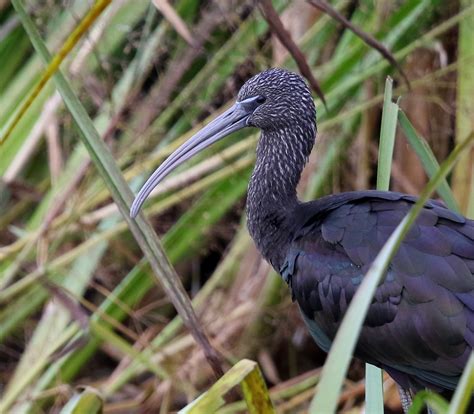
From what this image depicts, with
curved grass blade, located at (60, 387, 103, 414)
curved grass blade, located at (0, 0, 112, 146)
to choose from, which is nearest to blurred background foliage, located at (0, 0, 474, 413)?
curved grass blade, located at (60, 387, 103, 414)

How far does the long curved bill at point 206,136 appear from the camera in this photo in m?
3.06

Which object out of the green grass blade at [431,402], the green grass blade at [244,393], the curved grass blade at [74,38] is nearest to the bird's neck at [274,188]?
the curved grass blade at [74,38]

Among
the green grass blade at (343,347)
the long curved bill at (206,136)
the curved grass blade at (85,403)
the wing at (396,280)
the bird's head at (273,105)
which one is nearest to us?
the green grass blade at (343,347)

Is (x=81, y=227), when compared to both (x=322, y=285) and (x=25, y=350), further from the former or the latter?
(x=322, y=285)

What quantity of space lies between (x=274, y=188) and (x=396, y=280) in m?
0.59

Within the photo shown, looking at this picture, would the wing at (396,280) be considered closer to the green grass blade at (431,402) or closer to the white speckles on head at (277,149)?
the white speckles on head at (277,149)

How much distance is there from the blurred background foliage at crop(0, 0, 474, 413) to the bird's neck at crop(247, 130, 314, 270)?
68 centimetres

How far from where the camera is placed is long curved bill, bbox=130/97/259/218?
3.06 meters

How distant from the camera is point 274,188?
10.9ft

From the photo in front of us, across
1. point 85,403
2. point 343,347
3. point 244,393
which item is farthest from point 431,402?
point 85,403

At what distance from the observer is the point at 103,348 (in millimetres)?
5148

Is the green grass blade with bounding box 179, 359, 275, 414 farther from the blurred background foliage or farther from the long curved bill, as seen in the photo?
the blurred background foliage

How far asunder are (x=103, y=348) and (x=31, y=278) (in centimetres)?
116

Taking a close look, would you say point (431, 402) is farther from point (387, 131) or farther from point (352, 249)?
point (352, 249)
